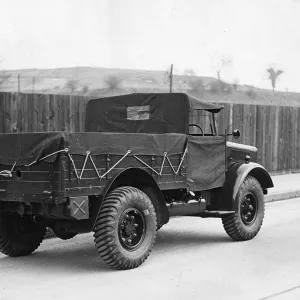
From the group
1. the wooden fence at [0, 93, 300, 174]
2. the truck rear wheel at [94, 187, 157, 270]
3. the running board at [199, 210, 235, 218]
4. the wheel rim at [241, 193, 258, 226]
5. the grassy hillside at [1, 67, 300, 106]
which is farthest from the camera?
Answer: the grassy hillside at [1, 67, 300, 106]

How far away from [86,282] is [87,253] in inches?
70.4

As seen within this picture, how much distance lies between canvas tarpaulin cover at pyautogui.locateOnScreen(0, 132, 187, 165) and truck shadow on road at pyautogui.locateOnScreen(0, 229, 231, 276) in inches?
51.8

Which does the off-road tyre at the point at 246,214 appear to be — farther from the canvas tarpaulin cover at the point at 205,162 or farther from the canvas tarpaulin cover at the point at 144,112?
the canvas tarpaulin cover at the point at 144,112

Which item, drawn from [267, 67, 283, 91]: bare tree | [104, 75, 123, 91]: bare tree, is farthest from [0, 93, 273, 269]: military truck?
[267, 67, 283, 91]: bare tree

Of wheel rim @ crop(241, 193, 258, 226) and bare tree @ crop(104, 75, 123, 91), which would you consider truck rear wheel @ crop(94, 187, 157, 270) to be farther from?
bare tree @ crop(104, 75, 123, 91)

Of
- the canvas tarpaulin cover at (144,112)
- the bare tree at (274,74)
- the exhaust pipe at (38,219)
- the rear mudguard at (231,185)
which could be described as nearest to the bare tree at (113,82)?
the bare tree at (274,74)

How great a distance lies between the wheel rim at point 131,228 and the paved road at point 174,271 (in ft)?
1.02

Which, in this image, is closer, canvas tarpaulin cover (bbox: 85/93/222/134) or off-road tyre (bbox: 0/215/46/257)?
off-road tyre (bbox: 0/215/46/257)

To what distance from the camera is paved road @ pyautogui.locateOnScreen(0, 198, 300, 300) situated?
22.9ft

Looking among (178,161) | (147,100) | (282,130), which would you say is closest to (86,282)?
(178,161)

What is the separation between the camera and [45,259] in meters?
8.83

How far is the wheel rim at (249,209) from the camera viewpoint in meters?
10.2

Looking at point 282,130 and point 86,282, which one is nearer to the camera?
point 86,282

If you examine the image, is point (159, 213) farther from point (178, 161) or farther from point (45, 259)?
point (45, 259)
